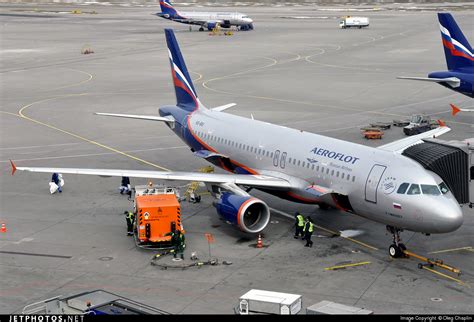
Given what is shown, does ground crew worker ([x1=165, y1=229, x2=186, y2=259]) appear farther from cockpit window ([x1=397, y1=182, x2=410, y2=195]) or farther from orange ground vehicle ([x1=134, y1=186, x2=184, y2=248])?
cockpit window ([x1=397, y1=182, x2=410, y2=195])

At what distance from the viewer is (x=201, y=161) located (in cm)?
5881

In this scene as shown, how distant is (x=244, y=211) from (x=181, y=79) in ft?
57.1

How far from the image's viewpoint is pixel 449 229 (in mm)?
36344

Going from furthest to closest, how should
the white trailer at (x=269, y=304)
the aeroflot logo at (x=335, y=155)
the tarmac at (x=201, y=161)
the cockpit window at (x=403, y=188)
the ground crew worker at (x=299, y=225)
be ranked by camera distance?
the ground crew worker at (x=299, y=225), the aeroflot logo at (x=335, y=155), the cockpit window at (x=403, y=188), the tarmac at (x=201, y=161), the white trailer at (x=269, y=304)

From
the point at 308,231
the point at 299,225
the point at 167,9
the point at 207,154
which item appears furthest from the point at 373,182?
the point at 167,9

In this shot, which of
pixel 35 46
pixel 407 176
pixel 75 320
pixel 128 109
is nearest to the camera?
pixel 75 320

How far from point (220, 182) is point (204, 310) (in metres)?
12.4

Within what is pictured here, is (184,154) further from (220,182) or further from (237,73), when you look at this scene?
(237,73)

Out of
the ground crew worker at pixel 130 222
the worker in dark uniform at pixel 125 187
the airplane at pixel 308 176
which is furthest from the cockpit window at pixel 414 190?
the worker in dark uniform at pixel 125 187

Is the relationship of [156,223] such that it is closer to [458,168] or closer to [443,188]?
[443,188]

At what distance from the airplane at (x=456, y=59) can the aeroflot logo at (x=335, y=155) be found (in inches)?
1049

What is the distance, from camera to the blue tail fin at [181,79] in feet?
181

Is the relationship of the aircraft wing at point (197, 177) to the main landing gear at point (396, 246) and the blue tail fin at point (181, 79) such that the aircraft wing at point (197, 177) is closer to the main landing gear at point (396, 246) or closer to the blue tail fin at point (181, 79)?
the main landing gear at point (396, 246)

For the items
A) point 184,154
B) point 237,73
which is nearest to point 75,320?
point 184,154
